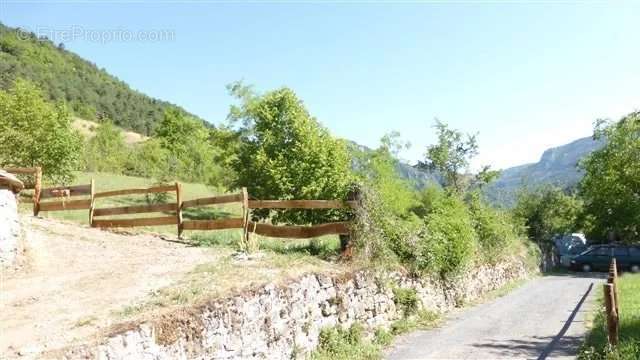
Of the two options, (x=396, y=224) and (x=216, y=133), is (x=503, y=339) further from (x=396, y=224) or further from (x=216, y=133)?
(x=216, y=133)

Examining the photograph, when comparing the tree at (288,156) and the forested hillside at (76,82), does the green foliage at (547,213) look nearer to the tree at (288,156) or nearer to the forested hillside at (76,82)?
the tree at (288,156)

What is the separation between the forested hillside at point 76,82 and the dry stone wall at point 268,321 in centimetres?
7819

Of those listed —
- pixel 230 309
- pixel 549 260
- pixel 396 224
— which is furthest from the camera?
pixel 549 260

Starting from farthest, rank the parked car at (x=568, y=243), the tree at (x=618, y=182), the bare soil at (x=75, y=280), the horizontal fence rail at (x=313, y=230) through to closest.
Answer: the parked car at (x=568, y=243) < the tree at (x=618, y=182) < the horizontal fence rail at (x=313, y=230) < the bare soil at (x=75, y=280)

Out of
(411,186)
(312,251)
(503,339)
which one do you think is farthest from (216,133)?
(503,339)

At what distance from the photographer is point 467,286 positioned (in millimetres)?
20594

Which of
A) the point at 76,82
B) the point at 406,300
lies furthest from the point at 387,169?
the point at 76,82

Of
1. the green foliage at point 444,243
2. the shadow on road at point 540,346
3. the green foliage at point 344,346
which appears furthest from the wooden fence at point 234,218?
the green foliage at point 444,243

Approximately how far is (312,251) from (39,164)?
19.6 meters

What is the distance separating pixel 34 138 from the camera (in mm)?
26750

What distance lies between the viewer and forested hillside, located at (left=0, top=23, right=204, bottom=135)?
93.1 metres

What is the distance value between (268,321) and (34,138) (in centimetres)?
2234

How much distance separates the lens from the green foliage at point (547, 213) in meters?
49.1

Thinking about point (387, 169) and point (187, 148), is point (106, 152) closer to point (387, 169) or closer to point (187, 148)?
point (187, 148)
